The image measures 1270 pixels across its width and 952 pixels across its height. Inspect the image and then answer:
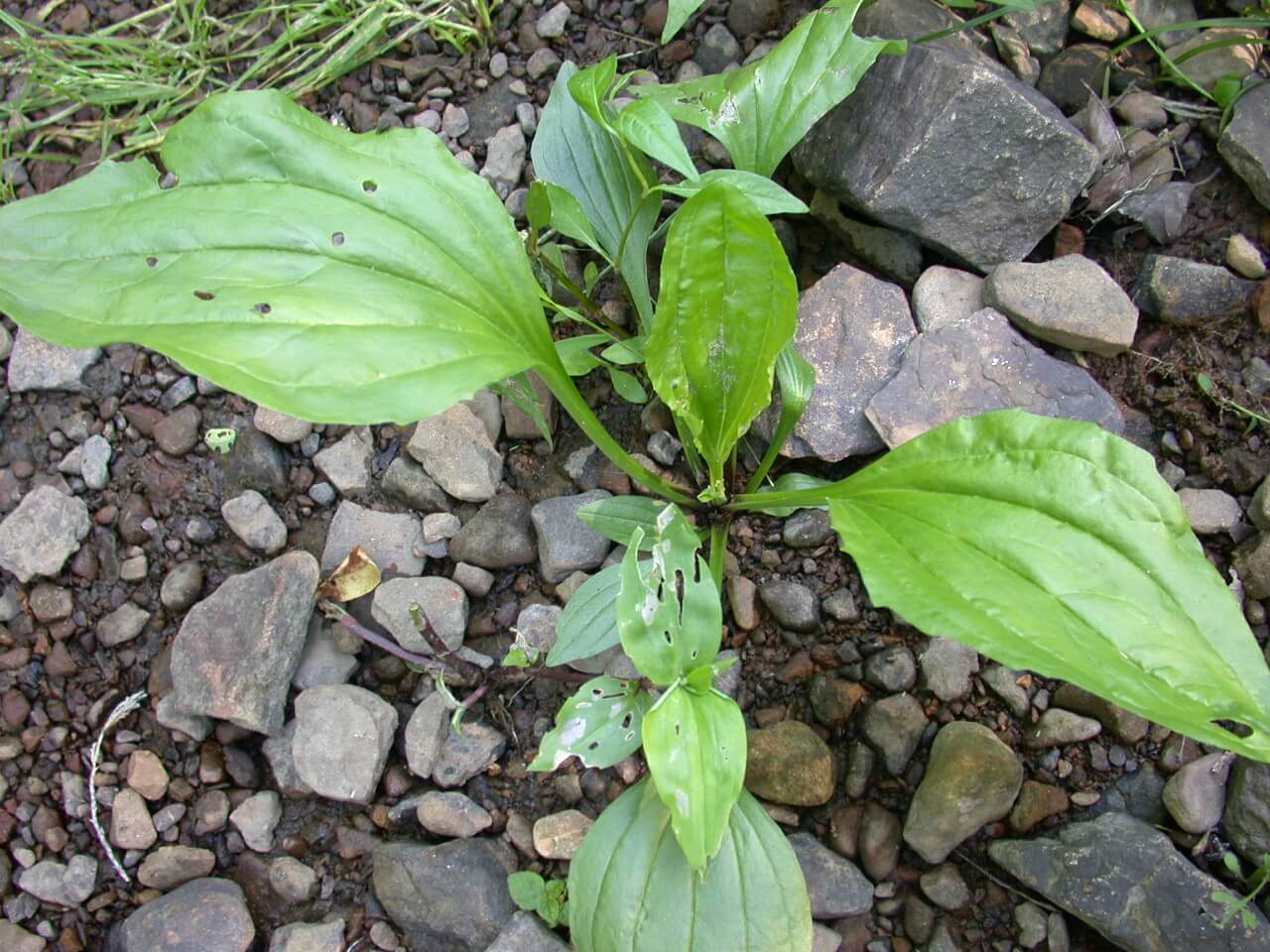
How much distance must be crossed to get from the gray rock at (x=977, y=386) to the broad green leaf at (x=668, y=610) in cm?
49

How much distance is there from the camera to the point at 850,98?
1863 millimetres

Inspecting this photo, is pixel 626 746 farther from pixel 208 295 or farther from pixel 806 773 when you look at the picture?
pixel 208 295

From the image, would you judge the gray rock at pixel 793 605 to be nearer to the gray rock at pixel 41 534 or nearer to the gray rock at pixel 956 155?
the gray rock at pixel 956 155

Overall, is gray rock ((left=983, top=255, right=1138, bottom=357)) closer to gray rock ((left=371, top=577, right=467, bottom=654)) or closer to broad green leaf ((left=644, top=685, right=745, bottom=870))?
broad green leaf ((left=644, top=685, right=745, bottom=870))

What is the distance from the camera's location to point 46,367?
6.54 ft

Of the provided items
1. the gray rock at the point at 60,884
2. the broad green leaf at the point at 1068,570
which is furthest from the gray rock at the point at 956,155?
the gray rock at the point at 60,884

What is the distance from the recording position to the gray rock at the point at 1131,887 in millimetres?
1479

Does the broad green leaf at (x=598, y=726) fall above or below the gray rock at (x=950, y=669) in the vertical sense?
above

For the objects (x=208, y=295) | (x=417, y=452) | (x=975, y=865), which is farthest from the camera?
(x=417, y=452)

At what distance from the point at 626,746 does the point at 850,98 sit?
1231mm

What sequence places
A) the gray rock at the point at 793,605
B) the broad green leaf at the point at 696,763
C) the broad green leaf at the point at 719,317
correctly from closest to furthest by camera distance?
the broad green leaf at the point at 696,763
the broad green leaf at the point at 719,317
the gray rock at the point at 793,605

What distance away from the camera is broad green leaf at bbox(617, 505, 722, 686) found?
1.37 m

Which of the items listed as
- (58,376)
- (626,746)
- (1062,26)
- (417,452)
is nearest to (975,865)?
(626,746)

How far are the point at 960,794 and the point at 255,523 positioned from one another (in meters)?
1.33
